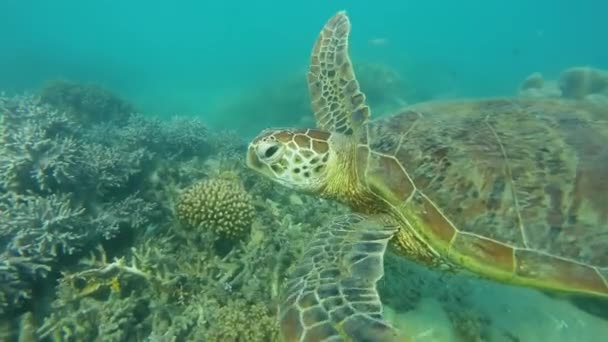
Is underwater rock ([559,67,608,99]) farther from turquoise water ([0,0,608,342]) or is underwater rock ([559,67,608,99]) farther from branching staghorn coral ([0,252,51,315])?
branching staghorn coral ([0,252,51,315])

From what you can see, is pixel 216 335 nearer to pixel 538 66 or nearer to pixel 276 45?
pixel 538 66

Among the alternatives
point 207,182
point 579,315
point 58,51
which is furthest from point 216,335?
point 58,51

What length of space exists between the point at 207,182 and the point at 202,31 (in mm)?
84866

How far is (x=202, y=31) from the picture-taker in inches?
3118

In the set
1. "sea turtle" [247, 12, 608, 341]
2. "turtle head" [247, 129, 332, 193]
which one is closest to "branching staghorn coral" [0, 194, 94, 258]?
"turtle head" [247, 129, 332, 193]

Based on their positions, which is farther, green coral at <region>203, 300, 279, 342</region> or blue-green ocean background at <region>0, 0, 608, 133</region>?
blue-green ocean background at <region>0, 0, 608, 133</region>

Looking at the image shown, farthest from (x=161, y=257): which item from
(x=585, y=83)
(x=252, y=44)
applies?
(x=252, y=44)

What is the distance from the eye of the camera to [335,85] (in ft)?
12.9

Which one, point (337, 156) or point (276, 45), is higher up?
point (276, 45)

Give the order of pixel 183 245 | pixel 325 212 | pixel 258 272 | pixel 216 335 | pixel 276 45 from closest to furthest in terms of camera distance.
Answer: pixel 216 335 < pixel 258 272 < pixel 183 245 < pixel 325 212 < pixel 276 45

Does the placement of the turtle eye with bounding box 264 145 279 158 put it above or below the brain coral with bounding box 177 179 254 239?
above

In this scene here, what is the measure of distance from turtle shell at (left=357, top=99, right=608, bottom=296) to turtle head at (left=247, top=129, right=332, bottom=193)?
467mm

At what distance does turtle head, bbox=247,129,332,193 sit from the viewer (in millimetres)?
2842

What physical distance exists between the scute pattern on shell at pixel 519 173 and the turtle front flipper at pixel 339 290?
0.44 m
